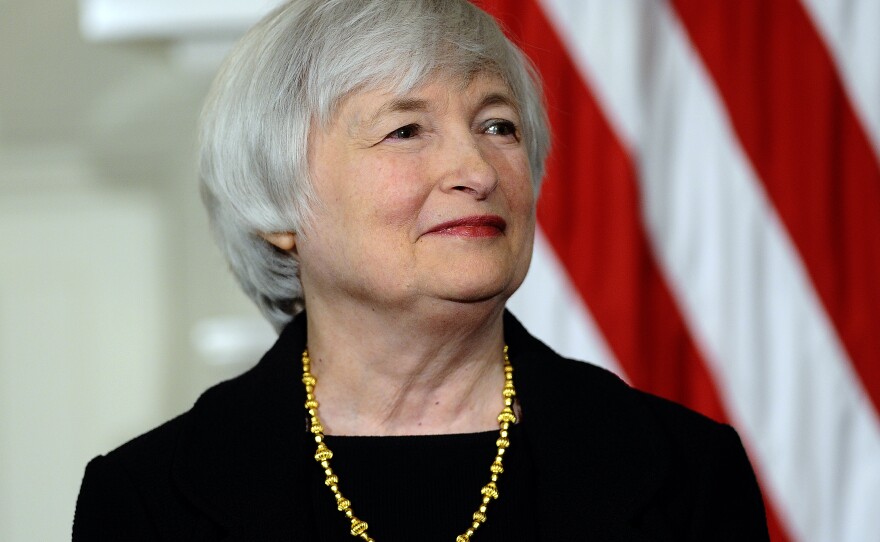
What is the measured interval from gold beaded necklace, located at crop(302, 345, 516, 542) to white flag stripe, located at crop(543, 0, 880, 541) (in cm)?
98

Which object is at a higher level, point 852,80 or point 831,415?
point 852,80

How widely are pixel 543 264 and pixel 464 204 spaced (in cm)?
111

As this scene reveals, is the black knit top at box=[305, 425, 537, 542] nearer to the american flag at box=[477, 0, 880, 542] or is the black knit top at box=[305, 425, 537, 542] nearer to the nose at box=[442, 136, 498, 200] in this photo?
the nose at box=[442, 136, 498, 200]

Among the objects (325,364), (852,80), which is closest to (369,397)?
(325,364)

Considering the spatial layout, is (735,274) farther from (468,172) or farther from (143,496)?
(143,496)

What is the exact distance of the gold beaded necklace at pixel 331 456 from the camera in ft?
5.01

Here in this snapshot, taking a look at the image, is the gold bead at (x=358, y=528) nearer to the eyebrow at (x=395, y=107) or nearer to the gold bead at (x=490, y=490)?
the gold bead at (x=490, y=490)

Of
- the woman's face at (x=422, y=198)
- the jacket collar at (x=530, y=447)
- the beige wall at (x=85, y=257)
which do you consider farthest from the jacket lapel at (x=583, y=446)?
the beige wall at (x=85, y=257)

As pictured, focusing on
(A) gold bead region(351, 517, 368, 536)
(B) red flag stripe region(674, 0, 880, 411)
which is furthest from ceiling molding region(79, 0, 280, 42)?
(A) gold bead region(351, 517, 368, 536)

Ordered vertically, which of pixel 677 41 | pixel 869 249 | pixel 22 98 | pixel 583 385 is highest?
pixel 22 98

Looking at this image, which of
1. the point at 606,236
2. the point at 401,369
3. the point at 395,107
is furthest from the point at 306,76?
the point at 606,236

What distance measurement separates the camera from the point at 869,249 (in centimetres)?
250

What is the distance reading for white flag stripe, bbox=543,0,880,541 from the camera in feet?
8.16

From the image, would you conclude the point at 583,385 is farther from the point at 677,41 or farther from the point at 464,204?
the point at 677,41
